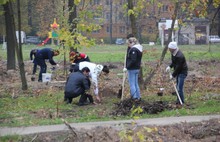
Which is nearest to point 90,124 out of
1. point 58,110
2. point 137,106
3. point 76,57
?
point 137,106

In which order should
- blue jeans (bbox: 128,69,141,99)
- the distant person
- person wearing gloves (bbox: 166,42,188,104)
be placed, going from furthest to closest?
1. the distant person
2. blue jeans (bbox: 128,69,141,99)
3. person wearing gloves (bbox: 166,42,188,104)

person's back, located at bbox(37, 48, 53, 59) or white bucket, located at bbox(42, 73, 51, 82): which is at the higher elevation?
person's back, located at bbox(37, 48, 53, 59)

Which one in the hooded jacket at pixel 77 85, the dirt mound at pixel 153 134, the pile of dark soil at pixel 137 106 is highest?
the hooded jacket at pixel 77 85

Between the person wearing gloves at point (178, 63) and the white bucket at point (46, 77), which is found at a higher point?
the person wearing gloves at point (178, 63)

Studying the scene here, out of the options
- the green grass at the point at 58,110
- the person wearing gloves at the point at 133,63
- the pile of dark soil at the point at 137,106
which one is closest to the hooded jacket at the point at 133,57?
the person wearing gloves at the point at 133,63

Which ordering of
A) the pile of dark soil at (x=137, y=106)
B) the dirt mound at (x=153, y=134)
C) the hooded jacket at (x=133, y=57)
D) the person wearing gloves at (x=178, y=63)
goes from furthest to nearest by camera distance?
the hooded jacket at (x=133, y=57) → the person wearing gloves at (x=178, y=63) → the pile of dark soil at (x=137, y=106) → the dirt mound at (x=153, y=134)

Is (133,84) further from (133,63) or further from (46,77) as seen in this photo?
(46,77)

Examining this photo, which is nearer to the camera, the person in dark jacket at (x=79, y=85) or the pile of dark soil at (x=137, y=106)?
the pile of dark soil at (x=137, y=106)

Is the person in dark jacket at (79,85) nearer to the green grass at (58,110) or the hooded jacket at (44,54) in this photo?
the green grass at (58,110)

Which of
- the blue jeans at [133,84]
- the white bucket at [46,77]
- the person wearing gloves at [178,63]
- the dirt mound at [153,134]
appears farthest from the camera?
the white bucket at [46,77]

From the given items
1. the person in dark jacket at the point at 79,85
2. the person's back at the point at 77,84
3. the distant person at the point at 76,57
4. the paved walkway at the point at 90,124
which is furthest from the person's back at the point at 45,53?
the paved walkway at the point at 90,124

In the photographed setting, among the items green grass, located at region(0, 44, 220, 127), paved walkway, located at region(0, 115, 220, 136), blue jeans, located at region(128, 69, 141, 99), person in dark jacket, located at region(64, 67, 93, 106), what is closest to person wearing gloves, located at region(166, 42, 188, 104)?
green grass, located at region(0, 44, 220, 127)

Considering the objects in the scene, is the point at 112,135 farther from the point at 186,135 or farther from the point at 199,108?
the point at 199,108

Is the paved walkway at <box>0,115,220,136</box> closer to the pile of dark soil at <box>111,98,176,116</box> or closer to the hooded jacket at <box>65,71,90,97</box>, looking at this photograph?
the pile of dark soil at <box>111,98,176,116</box>
